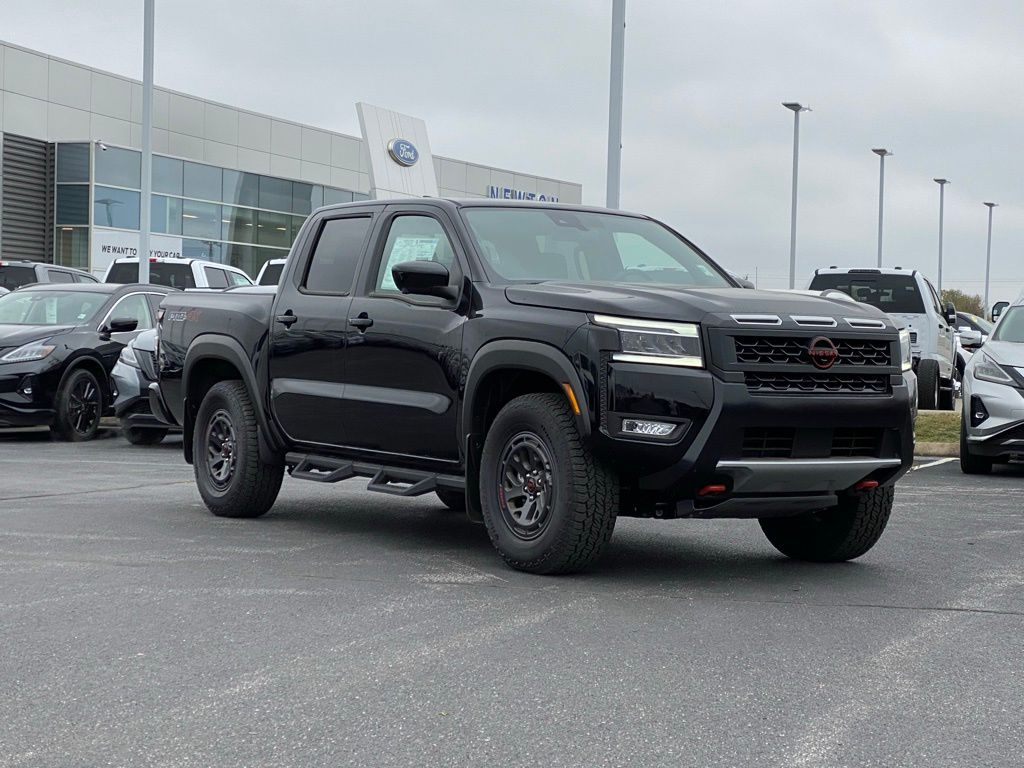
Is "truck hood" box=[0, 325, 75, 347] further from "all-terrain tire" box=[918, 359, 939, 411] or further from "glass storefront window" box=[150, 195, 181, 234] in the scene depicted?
"glass storefront window" box=[150, 195, 181, 234]

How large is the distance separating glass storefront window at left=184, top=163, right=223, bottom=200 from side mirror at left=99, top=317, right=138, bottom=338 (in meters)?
29.5

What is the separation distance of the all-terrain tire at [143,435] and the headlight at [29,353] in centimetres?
118

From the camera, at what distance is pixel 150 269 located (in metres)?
26.8

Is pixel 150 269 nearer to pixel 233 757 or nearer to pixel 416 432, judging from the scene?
pixel 416 432

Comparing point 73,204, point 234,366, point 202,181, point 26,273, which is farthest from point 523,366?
point 202,181

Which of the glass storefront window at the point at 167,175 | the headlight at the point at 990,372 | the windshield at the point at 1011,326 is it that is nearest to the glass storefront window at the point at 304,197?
the glass storefront window at the point at 167,175

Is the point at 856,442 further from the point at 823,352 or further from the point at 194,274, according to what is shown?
the point at 194,274

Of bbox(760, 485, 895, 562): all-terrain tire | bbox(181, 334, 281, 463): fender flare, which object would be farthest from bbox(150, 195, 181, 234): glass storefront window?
bbox(760, 485, 895, 562): all-terrain tire

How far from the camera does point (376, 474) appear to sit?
834 centimetres

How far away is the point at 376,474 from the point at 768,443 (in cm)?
240

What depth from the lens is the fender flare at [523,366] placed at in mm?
6859

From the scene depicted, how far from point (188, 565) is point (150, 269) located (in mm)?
19956

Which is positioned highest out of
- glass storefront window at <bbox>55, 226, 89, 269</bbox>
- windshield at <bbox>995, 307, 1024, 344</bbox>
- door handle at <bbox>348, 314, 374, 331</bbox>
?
A: glass storefront window at <bbox>55, 226, 89, 269</bbox>

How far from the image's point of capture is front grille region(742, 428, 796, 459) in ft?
22.4
